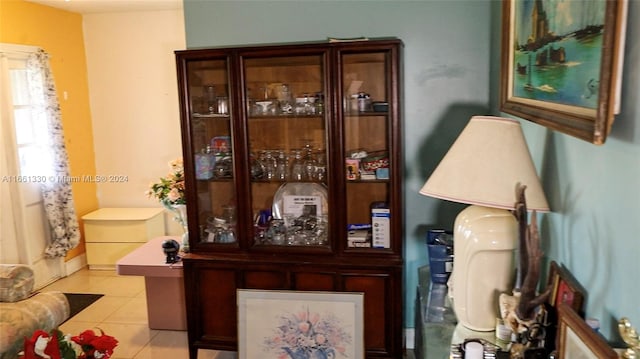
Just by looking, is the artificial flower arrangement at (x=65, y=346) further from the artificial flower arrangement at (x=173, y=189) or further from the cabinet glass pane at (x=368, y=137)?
the cabinet glass pane at (x=368, y=137)

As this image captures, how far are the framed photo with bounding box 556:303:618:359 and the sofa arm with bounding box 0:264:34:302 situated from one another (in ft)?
9.34

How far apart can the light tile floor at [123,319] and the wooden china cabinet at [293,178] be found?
46 centimetres

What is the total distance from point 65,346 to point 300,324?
3.77 feet

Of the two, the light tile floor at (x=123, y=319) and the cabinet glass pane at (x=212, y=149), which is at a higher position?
the cabinet glass pane at (x=212, y=149)

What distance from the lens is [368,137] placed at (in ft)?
9.14

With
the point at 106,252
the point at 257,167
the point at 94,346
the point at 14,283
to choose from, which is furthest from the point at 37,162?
the point at 94,346

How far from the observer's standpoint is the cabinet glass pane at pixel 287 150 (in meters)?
2.83

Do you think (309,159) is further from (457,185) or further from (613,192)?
(613,192)

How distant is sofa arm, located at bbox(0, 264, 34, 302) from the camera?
9.39 ft

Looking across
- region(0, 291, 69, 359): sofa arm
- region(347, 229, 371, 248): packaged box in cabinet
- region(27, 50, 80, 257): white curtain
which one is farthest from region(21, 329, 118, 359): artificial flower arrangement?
region(27, 50, 80, 257): white curtain

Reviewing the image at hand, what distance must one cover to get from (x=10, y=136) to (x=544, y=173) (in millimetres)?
4156

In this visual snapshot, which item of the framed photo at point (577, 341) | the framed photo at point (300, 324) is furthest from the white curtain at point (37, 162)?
the framed photo at point (577, 341)

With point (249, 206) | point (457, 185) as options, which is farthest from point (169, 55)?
point (457, 185)

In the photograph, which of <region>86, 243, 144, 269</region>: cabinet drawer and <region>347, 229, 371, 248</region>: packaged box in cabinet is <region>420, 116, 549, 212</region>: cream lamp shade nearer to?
<region>347, 229, 371, 248</region>: packaged box in cabinet
